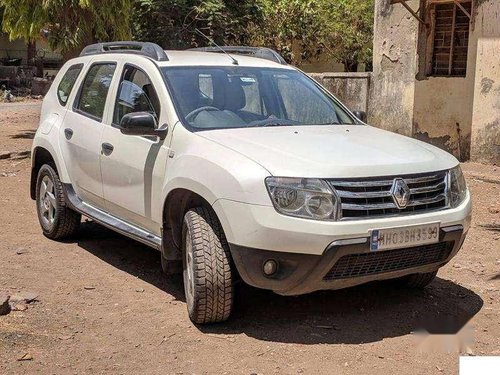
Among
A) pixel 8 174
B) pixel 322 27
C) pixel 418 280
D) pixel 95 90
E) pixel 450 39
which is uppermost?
pixel 322 27

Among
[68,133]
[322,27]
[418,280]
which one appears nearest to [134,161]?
[68,133]

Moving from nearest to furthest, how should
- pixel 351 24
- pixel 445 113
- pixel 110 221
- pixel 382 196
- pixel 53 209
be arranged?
pixel 382 196, pixel 110 221, pixel 53 209, pixel 445 113, pixel 351 24

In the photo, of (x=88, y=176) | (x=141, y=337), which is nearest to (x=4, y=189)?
(x=88, y=176)

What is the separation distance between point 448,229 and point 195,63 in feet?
7.57

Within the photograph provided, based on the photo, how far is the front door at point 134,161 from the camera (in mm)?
5016

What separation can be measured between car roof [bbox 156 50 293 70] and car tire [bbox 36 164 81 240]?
5.71 ft

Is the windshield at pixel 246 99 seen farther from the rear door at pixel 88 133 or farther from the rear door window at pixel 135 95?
the rear door at pixel 88 133

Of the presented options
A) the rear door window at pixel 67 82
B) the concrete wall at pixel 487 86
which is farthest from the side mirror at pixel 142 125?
the concrete wall at pixel 487 86

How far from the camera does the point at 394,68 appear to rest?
12.4m

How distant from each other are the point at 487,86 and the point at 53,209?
23.3 ft

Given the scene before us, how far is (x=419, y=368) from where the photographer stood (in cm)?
405

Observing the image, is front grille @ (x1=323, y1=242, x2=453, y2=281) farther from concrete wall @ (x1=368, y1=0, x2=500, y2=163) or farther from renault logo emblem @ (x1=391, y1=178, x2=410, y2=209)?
concrete wall @ (x1=368, y1=0, x2=500, y2=163)

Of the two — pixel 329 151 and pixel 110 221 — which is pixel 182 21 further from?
pixel 329 151

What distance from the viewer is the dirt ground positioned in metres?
4.11
